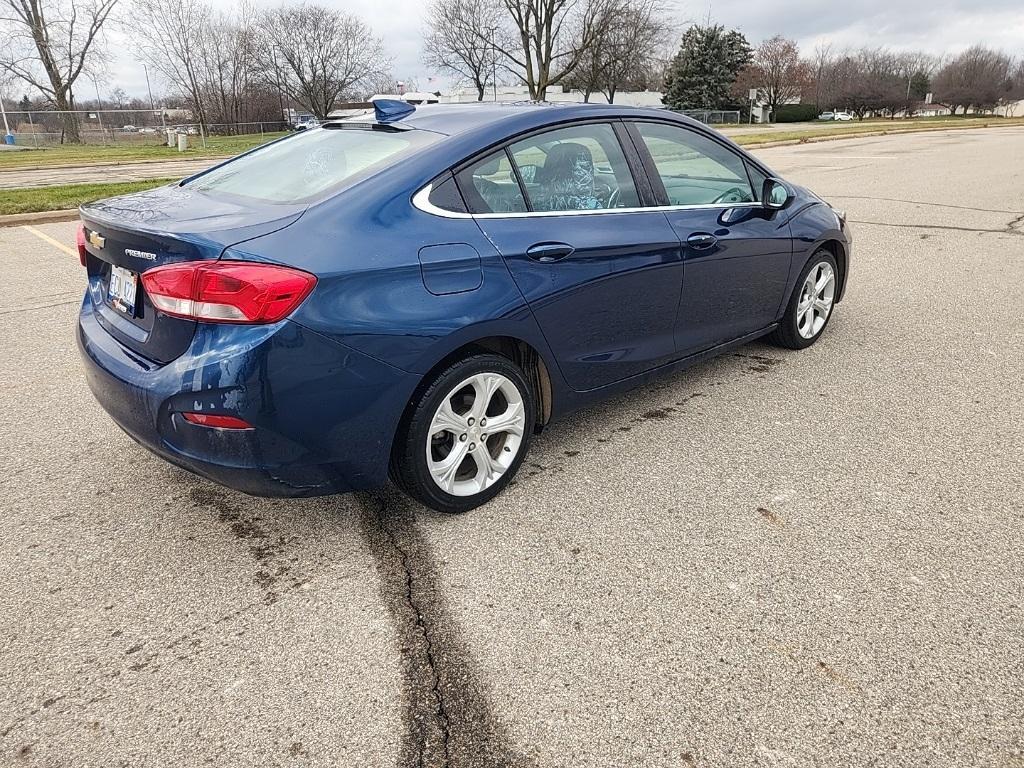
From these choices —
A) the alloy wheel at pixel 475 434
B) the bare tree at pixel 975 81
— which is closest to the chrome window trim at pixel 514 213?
the alloy wheel at pixel 475 434

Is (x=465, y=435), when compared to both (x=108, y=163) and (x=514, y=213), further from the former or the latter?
(x=108, y=163)

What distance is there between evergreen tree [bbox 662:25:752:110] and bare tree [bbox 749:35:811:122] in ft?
25.5

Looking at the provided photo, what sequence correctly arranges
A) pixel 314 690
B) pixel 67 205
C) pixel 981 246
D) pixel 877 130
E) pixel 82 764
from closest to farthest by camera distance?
pixel 82 764
pixel 314 690
pixel 981 246
pixel 67 205
pixel 877 130

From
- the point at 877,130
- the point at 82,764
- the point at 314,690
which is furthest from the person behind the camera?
the point at 877,130

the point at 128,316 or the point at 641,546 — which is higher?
the point at 128,316

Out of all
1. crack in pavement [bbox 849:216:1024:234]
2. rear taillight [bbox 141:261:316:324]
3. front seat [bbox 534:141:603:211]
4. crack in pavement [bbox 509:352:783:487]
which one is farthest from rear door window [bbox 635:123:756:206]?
crack in pavement [bbox 849:216:1024:234]

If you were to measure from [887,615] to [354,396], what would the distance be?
1893 mm

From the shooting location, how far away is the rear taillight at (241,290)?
7.82 feet

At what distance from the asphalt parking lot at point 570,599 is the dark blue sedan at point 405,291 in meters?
0.38

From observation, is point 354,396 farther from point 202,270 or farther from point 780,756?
point 780,756

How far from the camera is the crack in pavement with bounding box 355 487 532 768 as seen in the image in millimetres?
1945

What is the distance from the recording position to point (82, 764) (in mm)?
1903

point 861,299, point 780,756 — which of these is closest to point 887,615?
point 780,756

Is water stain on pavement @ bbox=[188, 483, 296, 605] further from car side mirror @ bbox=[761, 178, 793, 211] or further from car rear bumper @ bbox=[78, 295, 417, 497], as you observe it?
car side mirror @ bbox=[761, 178, 793, 211]
